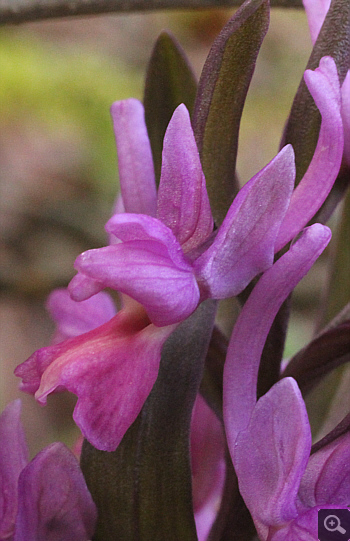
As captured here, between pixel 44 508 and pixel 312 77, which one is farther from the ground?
pixel 312 77

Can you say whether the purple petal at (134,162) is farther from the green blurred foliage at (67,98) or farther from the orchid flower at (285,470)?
the green blurred foliage at (67,98)

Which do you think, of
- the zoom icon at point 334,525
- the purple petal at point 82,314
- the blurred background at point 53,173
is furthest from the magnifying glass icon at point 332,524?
the blurred background at point 53,173

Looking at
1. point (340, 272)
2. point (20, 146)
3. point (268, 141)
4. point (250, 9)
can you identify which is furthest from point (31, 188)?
point (250, 9)

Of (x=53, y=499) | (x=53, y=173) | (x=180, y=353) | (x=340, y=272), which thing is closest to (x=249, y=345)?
(x=180, y=353)

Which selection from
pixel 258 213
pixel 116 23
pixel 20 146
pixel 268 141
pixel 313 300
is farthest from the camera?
pixel 116 23

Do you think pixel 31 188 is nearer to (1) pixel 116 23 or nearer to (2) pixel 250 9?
(1) pixel 116 23

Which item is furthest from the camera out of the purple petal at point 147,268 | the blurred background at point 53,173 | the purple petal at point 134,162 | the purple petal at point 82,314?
the blurred background at point 53,173

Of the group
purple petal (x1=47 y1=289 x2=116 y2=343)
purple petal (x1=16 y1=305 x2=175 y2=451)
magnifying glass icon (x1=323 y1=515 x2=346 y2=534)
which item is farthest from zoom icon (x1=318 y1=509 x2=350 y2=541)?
purple petal (x1=47 y1=289 x2=116 y2=343)

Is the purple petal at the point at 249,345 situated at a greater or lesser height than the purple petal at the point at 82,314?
greater
